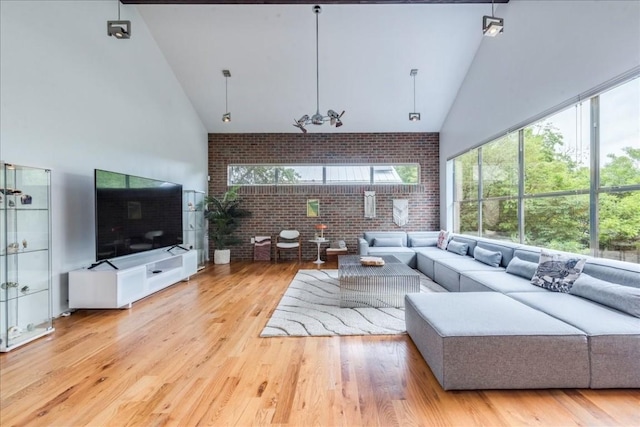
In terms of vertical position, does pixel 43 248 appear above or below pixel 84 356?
above

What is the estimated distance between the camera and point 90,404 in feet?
5.72

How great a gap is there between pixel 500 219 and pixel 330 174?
3658 mm

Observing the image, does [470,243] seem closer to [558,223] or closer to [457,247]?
[457,247]

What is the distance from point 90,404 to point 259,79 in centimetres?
522

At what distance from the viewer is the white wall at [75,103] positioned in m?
2.75

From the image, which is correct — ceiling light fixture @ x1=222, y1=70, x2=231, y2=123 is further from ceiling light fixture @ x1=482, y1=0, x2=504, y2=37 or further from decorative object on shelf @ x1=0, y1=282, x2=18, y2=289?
ceiling light fixture @ x1=482, y1=0, x2=504, y2=37

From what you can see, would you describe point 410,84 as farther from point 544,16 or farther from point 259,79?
point 259,79

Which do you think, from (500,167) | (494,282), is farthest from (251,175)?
(494,282)

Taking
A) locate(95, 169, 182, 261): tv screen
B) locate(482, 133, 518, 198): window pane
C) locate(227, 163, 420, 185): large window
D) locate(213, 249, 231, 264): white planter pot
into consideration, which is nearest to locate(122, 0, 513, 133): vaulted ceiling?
locate(227, 163, 420, 185): large window

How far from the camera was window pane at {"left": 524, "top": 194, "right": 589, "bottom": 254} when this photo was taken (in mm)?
3107

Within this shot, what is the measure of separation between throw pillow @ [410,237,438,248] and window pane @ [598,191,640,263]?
10.7 feet

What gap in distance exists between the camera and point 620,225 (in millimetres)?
2721

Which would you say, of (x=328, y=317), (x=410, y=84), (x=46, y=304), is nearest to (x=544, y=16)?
(x=410, y=84)

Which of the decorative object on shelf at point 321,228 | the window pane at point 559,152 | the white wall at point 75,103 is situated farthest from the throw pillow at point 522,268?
the white wall at point 75,103
